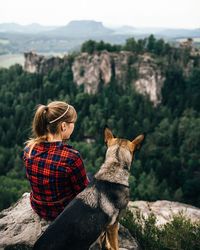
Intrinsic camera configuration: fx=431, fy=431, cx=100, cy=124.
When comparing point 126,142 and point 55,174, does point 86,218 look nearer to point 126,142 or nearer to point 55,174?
point 55,174

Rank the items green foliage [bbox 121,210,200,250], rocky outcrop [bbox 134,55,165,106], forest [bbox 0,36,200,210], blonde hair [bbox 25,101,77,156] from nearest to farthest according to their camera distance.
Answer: blonde hair [bbox 25,101,77,156]
green foliage [bbox 121,210,200,250]
forest [bbox 0,36,200,210]
rocky outcrop [bbox 134,55,165,106]

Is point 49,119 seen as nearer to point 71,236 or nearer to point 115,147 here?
point 115,147

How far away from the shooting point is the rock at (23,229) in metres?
8.45

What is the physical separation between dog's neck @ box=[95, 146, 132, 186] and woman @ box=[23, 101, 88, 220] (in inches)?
17.8

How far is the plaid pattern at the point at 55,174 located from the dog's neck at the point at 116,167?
447 millimetres

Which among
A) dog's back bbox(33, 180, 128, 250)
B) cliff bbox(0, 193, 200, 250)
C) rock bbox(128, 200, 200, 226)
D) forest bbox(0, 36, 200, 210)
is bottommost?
forest bbox(0, 36, 200, 210)

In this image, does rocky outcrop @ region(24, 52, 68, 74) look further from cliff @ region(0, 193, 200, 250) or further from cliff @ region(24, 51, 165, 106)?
cliff @ region(0, 193, 200, 250)

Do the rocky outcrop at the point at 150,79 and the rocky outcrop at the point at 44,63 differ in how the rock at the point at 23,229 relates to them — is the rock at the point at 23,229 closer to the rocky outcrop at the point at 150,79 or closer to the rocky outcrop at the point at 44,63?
the rocky outcrop at the point at 150,79

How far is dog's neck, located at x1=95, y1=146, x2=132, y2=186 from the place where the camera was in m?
7.94

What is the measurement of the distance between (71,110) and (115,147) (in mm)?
1249

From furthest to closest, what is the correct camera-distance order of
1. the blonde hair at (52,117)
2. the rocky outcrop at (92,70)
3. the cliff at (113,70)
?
the rocky outcrop at (92,70), the cliff at (113,70), the blonde hair at (52,117)

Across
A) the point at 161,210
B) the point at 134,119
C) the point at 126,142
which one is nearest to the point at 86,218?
the point at 126,142

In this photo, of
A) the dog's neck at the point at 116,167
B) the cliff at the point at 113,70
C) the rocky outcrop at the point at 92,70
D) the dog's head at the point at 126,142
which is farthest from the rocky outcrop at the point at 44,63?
the dog's neck at the point at 116,167

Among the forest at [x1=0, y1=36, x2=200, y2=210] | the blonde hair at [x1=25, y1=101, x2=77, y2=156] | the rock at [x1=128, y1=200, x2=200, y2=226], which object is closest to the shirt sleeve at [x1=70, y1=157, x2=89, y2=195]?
the blonde hair at [x1=25, y1=101, x2=77, y2=156]
